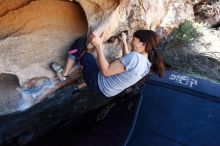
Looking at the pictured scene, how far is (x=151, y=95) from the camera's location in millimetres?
2852

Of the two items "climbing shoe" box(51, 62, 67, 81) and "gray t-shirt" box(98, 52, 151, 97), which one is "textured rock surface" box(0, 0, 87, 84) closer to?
"climbing shoe" box(51, 62, 67, 81)

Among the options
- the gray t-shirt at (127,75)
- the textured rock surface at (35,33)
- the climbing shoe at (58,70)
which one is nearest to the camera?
the gray t-shirt at (127,75)

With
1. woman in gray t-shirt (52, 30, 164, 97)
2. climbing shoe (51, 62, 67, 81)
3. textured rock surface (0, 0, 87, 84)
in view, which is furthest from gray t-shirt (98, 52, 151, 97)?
textured rock surface (0, 0, 87, 84)

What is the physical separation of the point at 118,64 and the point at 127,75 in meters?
0.12

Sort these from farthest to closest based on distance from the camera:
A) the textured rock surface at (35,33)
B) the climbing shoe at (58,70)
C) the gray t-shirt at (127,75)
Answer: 1. the climbing shoe at (58,70)
2. the textured rock surface at (35,33)
3. the gray t-shirt at (127,75)

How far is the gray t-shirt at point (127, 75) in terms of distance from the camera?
2607 mm

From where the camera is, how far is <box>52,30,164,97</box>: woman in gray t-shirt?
8.57ft

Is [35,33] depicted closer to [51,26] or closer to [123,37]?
[51,26]

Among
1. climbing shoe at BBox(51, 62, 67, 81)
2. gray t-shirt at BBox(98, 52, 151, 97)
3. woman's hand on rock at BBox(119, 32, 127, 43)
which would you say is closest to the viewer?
gray t-shirt at BBox(98, 52, 151, 97)

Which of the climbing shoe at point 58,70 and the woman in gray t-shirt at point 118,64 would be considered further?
the climbing shoe at point 58,70

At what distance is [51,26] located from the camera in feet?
10.1

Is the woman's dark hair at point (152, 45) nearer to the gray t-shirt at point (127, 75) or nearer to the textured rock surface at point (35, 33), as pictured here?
the gray t-shirt at point (127, 75)

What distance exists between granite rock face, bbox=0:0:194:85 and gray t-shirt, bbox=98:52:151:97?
342 millimetres

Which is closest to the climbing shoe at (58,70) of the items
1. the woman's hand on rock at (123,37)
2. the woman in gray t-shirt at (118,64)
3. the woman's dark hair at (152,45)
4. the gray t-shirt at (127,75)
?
A: the woman in gray t-shirt at (118,64)
